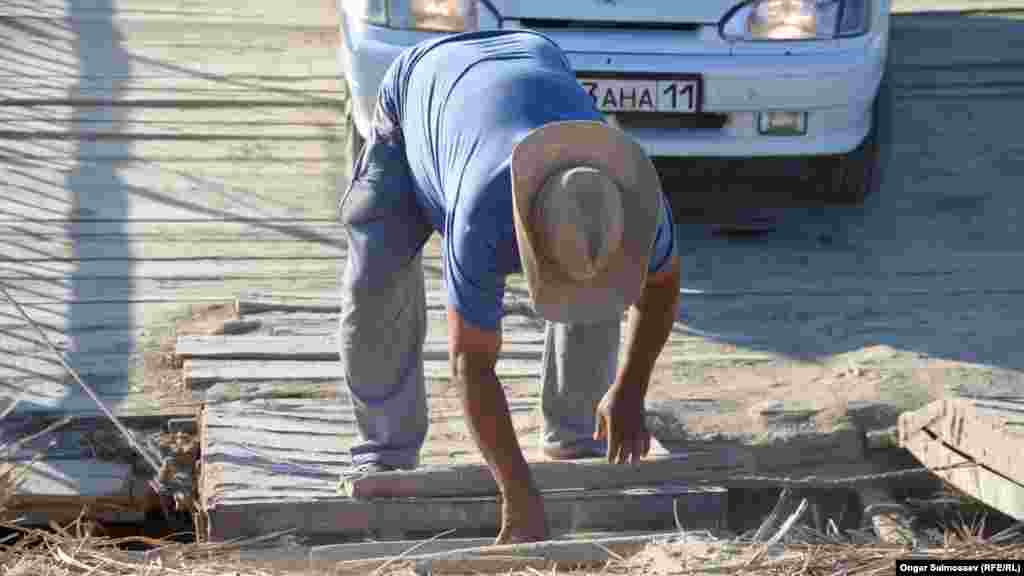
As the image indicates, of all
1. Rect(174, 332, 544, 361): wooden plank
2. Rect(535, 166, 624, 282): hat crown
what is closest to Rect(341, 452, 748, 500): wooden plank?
Rect(174, 332, 544, 361): wooden plank

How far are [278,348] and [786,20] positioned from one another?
99.3 inches

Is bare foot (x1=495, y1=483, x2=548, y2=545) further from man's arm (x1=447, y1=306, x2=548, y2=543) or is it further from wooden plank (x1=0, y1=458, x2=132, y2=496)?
wooden plank (x1=0, y1=458, x2=132, y2=496)

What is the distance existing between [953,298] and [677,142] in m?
1.28

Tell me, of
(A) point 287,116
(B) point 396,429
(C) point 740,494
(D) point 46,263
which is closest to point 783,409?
(C) point 740,494

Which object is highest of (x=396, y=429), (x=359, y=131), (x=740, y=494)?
(x=359, y=131)

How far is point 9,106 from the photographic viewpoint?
8.69 metres

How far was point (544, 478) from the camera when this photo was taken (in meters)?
4.98

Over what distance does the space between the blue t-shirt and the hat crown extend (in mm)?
158

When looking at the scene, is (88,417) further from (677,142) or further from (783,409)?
(677,142)

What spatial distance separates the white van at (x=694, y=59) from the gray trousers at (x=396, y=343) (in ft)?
6.63

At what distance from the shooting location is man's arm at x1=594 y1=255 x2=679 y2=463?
13.3 feet

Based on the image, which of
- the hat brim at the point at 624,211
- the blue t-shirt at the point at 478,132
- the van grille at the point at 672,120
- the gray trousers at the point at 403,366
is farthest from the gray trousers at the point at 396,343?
the van grille at the point at 672,120

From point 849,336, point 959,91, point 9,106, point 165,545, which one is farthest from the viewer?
point 959,91

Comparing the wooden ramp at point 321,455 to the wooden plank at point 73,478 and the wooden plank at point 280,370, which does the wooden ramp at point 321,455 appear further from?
the wooden plank at point 73,478
